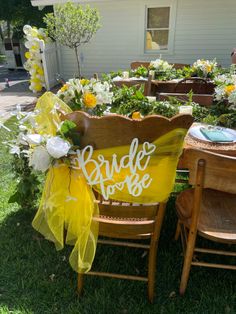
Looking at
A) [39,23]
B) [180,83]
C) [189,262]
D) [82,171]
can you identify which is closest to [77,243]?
[82,171]

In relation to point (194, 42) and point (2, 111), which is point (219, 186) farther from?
point (194, 42)

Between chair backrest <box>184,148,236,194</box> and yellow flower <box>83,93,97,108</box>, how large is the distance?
0.76 metres

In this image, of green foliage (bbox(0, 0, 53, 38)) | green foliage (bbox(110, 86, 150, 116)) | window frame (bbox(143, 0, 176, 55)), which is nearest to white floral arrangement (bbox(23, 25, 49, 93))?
window frame (bbox(143, 0, 176, 55))

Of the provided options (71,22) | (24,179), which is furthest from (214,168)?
(71,22)

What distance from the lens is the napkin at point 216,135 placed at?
1.67 metres

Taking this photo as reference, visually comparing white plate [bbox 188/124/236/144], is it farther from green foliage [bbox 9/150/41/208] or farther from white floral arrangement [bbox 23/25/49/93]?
white floral arrangement [bbox 23/25/49/93]

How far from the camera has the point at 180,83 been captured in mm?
2891

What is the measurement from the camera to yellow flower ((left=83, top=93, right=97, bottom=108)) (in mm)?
1767

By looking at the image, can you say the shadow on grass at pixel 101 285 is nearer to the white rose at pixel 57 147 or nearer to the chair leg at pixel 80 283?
the chair leg at pixel 80 283

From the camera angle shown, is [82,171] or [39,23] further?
[39,23]

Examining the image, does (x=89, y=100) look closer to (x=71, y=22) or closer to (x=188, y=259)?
(x=188, y=259)

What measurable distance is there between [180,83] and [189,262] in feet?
6.15

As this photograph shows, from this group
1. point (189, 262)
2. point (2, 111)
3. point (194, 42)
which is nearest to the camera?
point (189, 262)

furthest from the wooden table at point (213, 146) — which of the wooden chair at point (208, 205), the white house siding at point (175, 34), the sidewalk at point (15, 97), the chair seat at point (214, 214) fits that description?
the white house siding at point (175, 34)
